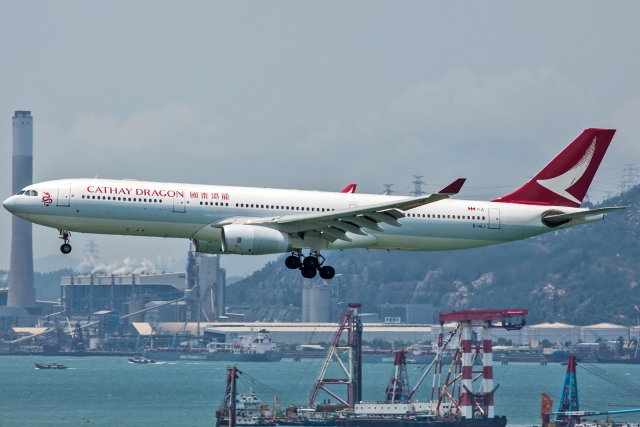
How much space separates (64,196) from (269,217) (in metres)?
9.63

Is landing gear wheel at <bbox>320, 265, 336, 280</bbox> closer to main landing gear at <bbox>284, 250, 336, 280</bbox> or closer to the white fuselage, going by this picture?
main landing gear at <bbox>284, 250, 336, 280</bbox>

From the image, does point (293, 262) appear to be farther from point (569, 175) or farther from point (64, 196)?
point (569, 175)

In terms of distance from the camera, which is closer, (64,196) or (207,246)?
(64,196)

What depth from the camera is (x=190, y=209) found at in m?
60.1

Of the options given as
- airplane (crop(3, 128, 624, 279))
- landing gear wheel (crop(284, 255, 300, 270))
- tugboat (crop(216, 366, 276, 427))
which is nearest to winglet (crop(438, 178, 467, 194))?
airplane (crop(3, 128, 624, 279))

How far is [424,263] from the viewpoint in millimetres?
199125

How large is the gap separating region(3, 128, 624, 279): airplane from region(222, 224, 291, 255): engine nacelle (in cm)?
5

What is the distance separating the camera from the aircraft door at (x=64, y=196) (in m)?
59.6

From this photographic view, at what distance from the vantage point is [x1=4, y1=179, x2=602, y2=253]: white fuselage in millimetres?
59625

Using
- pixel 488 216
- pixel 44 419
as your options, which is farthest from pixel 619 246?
pixel 488 216

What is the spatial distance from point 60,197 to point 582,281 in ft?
419

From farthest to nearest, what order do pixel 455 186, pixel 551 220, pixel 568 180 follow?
pixel 568 180 < pixel 551 220 < pixel 455 186

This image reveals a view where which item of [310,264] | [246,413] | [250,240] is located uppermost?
[250,240]

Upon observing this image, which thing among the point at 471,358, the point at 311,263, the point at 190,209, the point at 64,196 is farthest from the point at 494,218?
the point at 471,358
